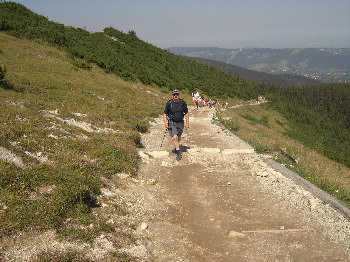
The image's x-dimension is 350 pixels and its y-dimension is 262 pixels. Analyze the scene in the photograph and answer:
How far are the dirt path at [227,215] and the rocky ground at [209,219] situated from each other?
19 mm

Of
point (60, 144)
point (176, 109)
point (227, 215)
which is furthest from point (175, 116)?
point (227, 215)

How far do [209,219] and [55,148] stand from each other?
4717mm

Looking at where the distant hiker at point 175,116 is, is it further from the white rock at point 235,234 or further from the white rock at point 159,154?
the white rock at point 235,234

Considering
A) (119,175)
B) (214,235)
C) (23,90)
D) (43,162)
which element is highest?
(23,90)

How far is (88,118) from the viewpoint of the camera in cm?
1254

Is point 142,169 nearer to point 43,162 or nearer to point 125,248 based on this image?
point 43,162

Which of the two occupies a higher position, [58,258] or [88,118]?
[88,118]

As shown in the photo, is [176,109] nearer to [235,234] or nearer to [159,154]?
[159,154]

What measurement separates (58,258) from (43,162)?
3243 mm

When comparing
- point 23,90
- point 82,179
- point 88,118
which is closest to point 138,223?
point 82,179

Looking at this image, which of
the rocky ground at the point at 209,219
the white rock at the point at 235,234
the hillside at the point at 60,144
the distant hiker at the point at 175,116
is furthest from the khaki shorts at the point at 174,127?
the white rock at the point at 235,234

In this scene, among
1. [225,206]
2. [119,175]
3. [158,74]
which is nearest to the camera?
[225,206]

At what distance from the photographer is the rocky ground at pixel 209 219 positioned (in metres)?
4.97

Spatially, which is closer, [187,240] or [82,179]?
[187,240]
